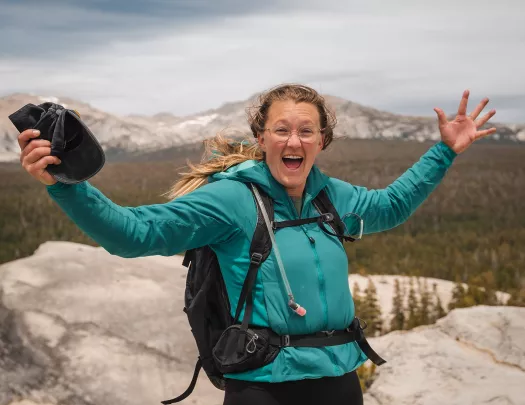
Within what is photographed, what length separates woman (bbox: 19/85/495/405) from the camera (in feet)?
5.95

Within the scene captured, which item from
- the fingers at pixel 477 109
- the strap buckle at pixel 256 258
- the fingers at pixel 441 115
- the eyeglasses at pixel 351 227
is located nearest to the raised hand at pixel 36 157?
the strap buckle at pixel 256 258

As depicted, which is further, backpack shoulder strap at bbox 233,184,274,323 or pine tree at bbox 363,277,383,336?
pine tree at bbox 363,277,383,336

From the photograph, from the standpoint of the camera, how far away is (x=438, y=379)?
15.1 feet

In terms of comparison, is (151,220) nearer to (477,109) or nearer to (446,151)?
(446,151)

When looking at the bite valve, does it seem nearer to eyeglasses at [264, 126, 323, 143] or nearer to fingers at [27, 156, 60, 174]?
eyeglasses at [264, 126, 323, 143]

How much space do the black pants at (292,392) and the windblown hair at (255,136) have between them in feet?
2.34

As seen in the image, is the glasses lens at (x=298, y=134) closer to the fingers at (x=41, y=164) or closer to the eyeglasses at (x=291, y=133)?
the eyeglasses at (x=291, y=133)

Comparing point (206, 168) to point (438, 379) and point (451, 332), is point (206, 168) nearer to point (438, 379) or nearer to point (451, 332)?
point (438, 379)

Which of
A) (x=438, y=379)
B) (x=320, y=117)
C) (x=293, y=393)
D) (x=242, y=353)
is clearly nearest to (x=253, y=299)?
(x=242, y=353)

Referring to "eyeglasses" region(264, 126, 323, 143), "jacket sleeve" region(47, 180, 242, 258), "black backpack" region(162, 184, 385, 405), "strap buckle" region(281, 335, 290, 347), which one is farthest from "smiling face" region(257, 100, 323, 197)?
"strap buckle" region(281, 335, 290, 347)

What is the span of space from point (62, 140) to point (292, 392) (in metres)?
1.06

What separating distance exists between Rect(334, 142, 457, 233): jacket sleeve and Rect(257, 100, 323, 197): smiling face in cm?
33

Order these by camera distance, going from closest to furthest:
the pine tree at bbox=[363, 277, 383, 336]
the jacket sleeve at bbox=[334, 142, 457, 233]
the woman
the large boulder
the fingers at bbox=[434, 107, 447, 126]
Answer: the woman < the jacket sleeve at bbox=[334, 142, 457, 233] < the fingers at bbox=[434, 107, 447, 126] < the large boulder < the pine tree at bbox=[363, 277, 383, 336]

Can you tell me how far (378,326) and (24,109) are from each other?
5.50m
